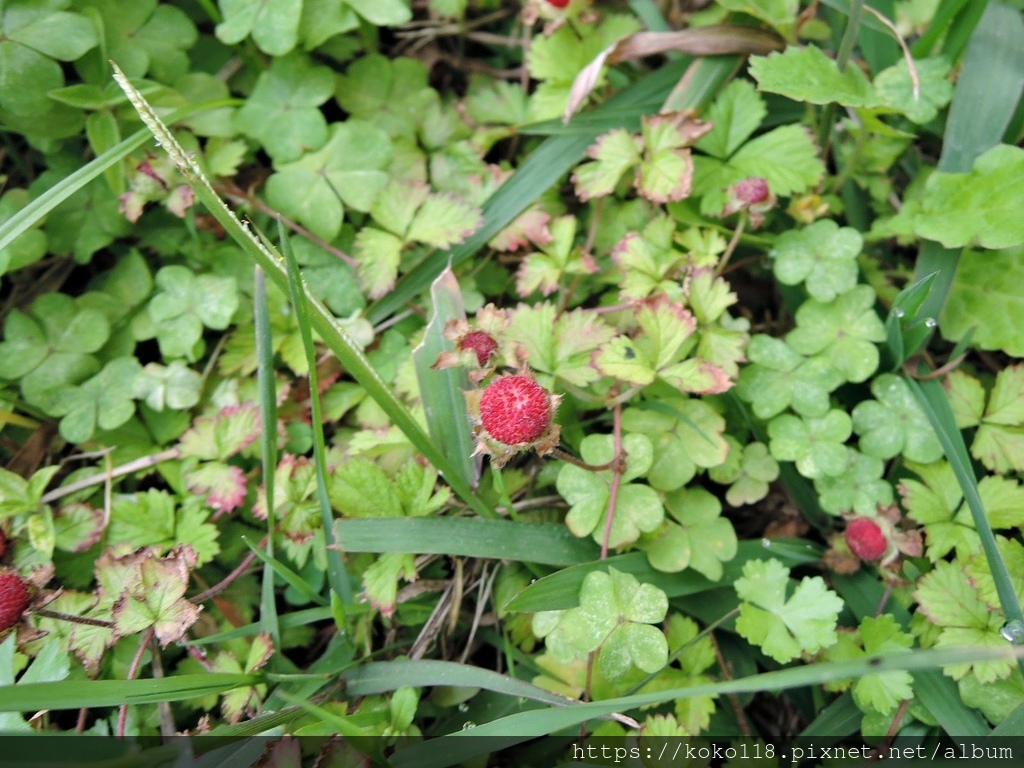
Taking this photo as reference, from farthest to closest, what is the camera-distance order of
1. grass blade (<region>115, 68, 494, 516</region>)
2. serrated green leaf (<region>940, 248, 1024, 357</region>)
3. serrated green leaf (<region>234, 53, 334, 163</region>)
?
1. serrated green leaf (<region>234, 53, 334, 163</region>)
2. serrated green leaf (<region>940, 248, 1024, 357</region>)
3. grass blade (<region>115, 68, 494, 516</region>)

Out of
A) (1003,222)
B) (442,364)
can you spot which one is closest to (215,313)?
(442,364)

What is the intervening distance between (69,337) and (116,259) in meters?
0.36

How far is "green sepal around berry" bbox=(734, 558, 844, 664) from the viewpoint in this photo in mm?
1607

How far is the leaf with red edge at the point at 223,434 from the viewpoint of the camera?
6.22ft

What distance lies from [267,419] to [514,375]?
2.06 ft

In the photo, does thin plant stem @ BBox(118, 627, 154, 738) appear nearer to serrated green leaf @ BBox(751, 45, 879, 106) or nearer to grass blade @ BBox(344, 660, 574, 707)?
grass blade @ BBox(344, 660, 574, 707)

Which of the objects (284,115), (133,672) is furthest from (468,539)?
(284,115)

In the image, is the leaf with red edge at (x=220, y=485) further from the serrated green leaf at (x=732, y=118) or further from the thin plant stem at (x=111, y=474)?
the serrated green leaf at (x=732, y=118)

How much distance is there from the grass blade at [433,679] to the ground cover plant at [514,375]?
0.01 m

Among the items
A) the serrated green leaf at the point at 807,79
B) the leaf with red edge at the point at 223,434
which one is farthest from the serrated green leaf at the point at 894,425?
the leaf with red edge at the point at 223,434

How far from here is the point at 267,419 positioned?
5.49ft

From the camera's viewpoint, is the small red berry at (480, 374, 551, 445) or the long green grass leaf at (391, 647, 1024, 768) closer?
the long green grass leaf at (391, 647, 1024, 768)

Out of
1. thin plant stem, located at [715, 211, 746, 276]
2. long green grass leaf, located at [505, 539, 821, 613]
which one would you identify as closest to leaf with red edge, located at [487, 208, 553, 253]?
thin plant stem, located at [715, 211, 746, 276]

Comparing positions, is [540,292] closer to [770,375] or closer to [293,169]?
[770,375]
